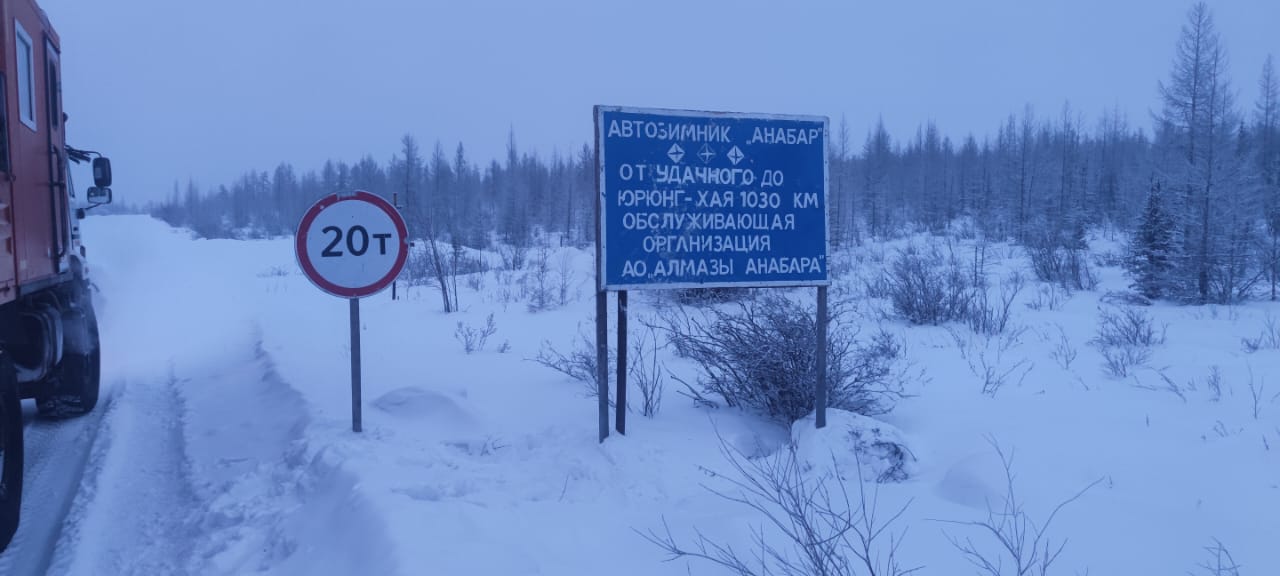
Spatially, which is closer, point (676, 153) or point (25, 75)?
point (676, 153)

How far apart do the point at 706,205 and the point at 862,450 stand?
1.71m

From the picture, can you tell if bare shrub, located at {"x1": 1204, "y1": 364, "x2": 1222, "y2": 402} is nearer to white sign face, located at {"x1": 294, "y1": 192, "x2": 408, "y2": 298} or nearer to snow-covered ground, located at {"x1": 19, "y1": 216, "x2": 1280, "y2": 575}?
snow-covered ground, located at {"x1": 19, "y1": 216, "x2": 1280, "y2": 575}

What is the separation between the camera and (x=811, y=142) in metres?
5.37

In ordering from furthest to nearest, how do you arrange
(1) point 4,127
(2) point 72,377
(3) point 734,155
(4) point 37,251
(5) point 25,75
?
1. (2) point 72,377
2. (4) point 37,251
3. (5) point 25,75
4. (3) point 734,155
5. (1) point 4,127

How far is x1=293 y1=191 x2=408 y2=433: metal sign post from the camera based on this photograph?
538cm

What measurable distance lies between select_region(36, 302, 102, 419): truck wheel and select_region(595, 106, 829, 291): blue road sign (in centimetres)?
492

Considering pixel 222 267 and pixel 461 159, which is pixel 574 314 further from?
pixel 461 159

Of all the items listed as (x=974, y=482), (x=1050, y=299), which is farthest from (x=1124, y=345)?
(x=1050, y=299)

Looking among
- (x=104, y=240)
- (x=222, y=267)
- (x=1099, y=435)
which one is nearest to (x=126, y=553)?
(x=1099, y=435)

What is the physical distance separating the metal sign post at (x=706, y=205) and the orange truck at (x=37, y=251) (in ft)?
10.1

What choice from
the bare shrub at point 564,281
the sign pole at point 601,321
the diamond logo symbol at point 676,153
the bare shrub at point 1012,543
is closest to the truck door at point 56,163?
the sign pole at point 601,321

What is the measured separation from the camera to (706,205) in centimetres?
516

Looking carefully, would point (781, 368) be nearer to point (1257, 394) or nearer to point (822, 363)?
point (822, 363)

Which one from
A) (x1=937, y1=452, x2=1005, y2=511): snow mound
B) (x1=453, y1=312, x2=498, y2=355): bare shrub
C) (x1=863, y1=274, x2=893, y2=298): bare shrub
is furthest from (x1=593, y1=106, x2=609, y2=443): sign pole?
(x1=863, y1=274, x2=893, y2=298): bare shrub
